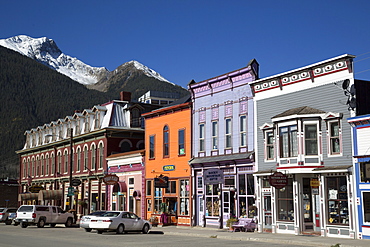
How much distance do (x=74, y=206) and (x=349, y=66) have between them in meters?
38.7

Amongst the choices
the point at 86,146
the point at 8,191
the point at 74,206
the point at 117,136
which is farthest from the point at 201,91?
the point at 8,191

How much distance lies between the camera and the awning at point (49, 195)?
5553 cm

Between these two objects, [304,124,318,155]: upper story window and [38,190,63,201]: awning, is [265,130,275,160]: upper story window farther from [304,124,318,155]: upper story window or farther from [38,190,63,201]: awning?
[38,190,63,201]: awning

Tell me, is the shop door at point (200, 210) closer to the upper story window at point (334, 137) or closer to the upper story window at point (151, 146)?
the upper story window at point (151, 146)

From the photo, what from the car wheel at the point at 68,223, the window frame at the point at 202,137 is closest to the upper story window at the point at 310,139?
the window frame at the point at 202,137

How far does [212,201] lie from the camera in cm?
3650

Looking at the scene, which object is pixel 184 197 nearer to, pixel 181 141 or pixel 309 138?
pixel 181 141

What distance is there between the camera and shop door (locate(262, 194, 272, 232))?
102 ft

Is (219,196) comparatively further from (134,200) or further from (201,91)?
(134,200)

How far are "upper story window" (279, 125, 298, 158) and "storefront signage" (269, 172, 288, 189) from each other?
54.2 inches

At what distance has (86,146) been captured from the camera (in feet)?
182

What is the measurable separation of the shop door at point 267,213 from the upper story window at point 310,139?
172 inches

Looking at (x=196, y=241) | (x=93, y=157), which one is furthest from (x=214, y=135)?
(x=93, y=157)

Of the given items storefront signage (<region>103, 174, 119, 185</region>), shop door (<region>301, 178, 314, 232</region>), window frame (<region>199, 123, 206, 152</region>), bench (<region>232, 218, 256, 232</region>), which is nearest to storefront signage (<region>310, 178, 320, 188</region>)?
shop door (<region>301, 178, 314, 232</region>)
